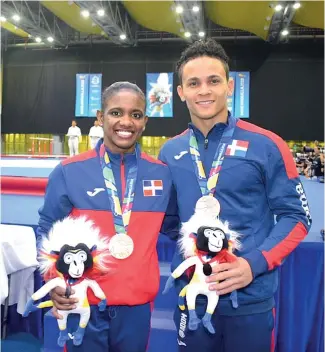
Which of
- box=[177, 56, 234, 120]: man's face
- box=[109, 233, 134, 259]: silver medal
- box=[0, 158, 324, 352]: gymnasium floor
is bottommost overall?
box=[0, 158, 324, 352]: gymnasium floor

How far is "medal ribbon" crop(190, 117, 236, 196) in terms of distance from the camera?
4.47ft

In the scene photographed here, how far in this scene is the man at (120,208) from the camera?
4.51 ft

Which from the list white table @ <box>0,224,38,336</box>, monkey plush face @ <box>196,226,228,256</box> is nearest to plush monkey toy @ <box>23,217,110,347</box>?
monkey plush face @ <box>196,226,228,256</box>

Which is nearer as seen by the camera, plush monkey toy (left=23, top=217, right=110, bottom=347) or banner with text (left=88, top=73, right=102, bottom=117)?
plush monkey toy (left=23, top=217, right=110, bottom=347)

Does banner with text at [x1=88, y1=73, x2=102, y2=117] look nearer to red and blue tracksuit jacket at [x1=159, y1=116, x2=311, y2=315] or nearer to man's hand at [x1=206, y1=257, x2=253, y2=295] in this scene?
red and blue tracksuit jacket at [x1=159, y1=116, x2=311, y2=315]

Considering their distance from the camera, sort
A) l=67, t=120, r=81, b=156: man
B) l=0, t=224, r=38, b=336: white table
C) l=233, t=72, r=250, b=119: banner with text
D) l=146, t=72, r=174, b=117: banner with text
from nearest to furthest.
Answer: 1. l=0, t=224, r=38, b=336: white table
2. l=67, t=120, r=81, b=156: man
3. l=233, t=72, r=250, b=119: banner with text
4. l=146, t=72, r=174, b=117: banner with text

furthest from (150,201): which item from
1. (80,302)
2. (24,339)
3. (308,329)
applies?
(24,339)

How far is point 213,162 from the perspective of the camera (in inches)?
55.1

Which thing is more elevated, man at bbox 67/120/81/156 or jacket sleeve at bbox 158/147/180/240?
man at bbox 67/120/81/156

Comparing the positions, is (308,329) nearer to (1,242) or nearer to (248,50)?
(1,242)

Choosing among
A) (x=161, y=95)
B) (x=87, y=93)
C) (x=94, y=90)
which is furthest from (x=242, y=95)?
(x=87, y=93)

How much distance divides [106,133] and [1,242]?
1.31 metres

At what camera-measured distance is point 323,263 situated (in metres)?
2.35

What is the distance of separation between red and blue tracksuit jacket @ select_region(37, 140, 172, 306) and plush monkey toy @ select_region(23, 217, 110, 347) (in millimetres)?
84
